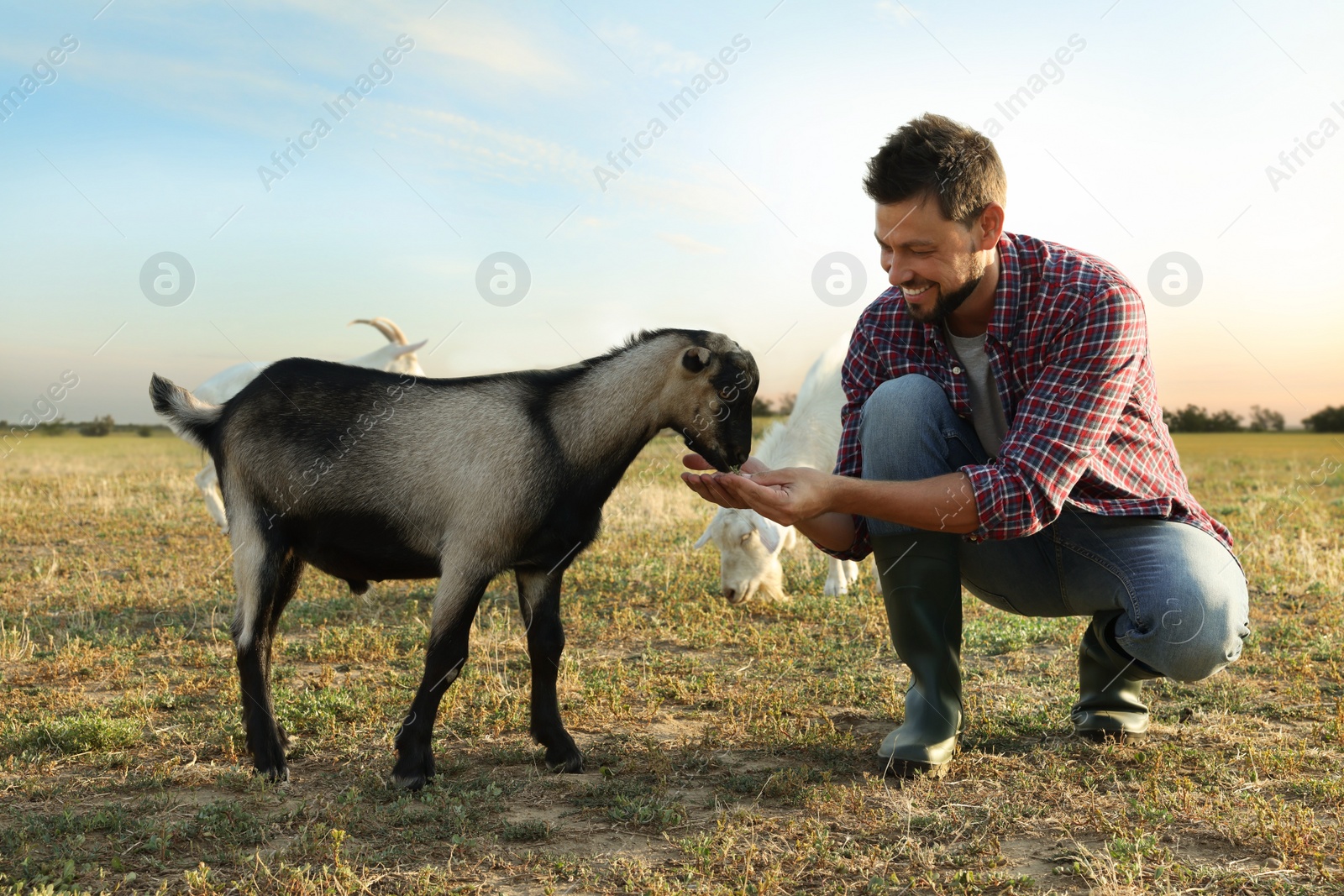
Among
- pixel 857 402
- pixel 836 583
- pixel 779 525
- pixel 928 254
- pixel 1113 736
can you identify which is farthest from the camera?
pixel 836 583

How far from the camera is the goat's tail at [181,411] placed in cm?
428

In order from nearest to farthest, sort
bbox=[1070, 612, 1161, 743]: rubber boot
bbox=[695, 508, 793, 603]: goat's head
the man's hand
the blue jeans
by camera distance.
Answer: the man's hand
the blue jeans
bbox=[1070, 612, 1161, 743]: rubber boot
bbox=[695, 508, 793, 603]: goat's head

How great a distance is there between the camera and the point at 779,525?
6.27 m

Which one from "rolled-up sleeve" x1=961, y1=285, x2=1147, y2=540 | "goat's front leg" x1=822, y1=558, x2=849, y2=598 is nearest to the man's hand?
"rolled-up sleeve" x1=961, y1=285, x2=1147, y2=540

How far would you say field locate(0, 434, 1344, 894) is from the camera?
2.91 m

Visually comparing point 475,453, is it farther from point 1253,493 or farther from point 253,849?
point 1253,493

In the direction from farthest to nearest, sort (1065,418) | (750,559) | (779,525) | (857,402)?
(750,559) < (779,525) < (857,402) < (1065,418)

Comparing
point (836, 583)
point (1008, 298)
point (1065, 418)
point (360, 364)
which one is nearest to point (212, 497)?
point (360, 364)

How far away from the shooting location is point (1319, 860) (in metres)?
2.88

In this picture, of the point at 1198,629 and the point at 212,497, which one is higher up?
the point at 1198,629

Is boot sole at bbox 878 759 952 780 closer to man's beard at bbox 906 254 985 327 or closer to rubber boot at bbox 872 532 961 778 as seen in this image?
rubber boot at bbox 872 532 961 778

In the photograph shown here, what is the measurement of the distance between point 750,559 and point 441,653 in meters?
3.51

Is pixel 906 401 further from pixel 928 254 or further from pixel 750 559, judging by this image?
pixel 750 559

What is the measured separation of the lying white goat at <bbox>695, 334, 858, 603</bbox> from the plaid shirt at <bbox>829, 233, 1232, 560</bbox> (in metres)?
2.35
